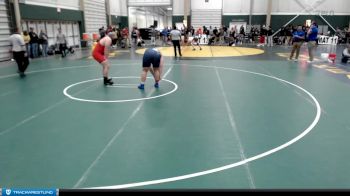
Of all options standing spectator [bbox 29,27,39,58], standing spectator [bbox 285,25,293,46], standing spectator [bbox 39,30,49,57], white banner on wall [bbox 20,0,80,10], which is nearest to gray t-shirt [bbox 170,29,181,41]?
standing spectator [bbox 39,30,49,57]

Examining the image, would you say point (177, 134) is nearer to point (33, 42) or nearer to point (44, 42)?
point (33, 42)

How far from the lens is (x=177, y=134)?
5.38 meters

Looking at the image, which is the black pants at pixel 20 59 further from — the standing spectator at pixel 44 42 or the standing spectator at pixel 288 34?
the standing spectator at pixel 288 34

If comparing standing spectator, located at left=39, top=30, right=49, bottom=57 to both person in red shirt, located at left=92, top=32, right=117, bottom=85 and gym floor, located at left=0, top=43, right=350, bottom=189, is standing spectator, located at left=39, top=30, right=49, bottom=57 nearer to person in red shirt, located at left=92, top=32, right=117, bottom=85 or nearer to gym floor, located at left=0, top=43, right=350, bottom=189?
gym floor, located at left=0, top=43, right=350, bottom=189

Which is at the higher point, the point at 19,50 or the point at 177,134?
the point at 19,50

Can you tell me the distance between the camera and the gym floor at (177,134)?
12.8 ft

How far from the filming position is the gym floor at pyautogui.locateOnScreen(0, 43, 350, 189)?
12.8ft

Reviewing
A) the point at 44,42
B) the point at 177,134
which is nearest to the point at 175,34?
the point at 44,42

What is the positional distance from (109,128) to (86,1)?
21767 millimetres

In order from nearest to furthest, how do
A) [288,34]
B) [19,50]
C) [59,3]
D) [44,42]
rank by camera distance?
[19,50] → [44,42] → [59,3] → [288,34]

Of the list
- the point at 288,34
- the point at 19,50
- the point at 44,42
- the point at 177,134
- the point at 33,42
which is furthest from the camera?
the point at 288,34

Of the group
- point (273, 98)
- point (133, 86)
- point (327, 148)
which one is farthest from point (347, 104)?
point (133, 86)

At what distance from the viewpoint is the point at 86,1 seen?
80.8 feet

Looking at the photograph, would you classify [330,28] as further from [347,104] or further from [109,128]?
[109,128]
